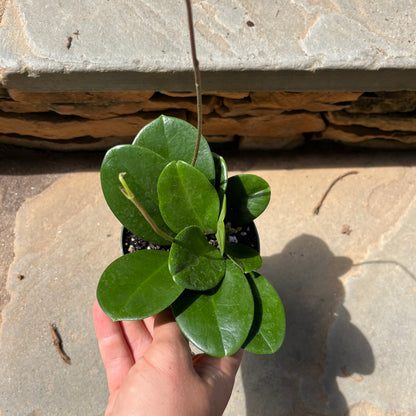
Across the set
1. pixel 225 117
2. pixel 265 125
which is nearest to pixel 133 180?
pixel 225 117

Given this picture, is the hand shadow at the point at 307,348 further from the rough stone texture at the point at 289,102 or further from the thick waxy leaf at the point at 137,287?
the thick waxy leaf at the point at 137,287

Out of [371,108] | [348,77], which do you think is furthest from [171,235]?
[371,108]

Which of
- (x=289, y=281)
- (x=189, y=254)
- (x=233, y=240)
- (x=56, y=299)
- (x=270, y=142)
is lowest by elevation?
(x=56, y=299)

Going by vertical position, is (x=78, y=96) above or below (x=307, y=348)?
above

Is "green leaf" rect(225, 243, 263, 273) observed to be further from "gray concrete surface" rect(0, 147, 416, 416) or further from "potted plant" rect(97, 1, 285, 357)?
"gray concrete surface" rect(0, 147, 416, 416)

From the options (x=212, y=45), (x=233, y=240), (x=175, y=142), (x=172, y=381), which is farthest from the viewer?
(x=212, y=45)

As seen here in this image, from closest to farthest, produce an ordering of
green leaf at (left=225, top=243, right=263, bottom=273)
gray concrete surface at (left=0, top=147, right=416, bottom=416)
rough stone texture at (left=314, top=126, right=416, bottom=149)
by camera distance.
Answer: green leaf at (left=225, top=243, right=263, bottom=273)
gray concrete surface at (left=0, top=147, right=416, bottom=416)
rough stone texture at (left=314, top=126, right=416, bottom=149)

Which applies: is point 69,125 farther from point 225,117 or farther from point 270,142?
point 270,142

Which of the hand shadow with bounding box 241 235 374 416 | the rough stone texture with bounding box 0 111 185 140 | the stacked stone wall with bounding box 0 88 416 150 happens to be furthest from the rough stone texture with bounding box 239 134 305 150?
the hand shadow with bounding box 241 235 374 416

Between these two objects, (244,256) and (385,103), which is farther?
(385,103)
